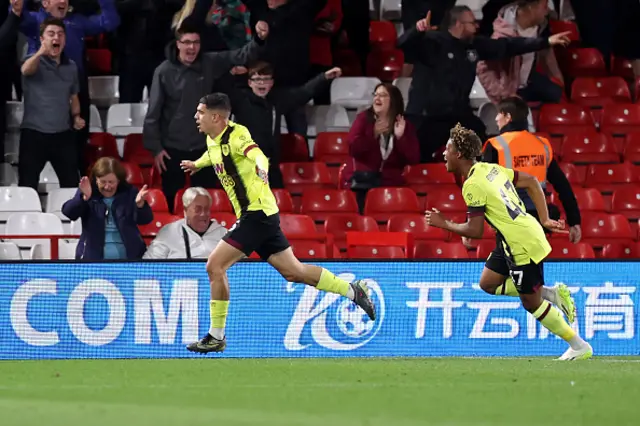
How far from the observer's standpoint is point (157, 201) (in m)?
14.1

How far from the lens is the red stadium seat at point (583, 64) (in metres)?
17.8

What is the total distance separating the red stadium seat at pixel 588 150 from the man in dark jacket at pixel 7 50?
6.43 m

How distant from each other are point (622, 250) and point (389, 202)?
8.37ft

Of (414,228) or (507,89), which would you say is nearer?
(414,228)

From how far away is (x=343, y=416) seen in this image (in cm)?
671

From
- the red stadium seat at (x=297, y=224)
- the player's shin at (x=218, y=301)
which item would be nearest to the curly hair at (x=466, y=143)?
the player's shin at (x=218, y=301)

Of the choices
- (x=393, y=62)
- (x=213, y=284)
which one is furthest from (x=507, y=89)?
(x=213, y=284)

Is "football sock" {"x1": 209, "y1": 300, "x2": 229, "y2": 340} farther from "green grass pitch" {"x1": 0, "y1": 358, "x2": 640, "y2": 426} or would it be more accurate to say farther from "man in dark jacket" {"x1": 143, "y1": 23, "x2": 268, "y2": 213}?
"man in dark jacket" {"x1": 143, "y1": 23, "x2": 268, "y2": 213}

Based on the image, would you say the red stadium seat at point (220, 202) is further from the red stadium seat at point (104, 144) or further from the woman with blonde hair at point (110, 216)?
the woman with blonde hair at point (110, 216)

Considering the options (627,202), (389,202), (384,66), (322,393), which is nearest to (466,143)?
(322,393)

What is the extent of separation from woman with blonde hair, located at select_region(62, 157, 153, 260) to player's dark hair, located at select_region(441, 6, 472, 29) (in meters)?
4.86

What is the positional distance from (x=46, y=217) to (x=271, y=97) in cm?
288

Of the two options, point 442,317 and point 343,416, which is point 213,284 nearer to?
point 442,317

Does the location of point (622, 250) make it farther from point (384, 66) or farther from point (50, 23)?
point (50, 23)
